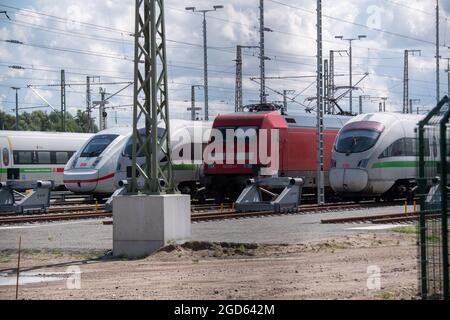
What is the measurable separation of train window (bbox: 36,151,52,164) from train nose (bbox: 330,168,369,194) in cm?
1693

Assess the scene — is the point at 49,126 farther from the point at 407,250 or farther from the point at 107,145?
the point at 407,250

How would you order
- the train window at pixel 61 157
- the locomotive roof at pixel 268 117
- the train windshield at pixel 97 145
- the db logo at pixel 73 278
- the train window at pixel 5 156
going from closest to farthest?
the db logo at pixel 73 278
the locomotive roof at pixel 268 117
the train windshield at pixel 97 145
the train window at pixel 5 156
the train window at pixel 61 157

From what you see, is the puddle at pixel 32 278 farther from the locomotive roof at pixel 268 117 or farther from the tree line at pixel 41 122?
the tree line at pixel 41 122

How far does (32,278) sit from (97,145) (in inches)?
993

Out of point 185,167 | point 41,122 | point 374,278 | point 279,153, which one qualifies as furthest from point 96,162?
point 41,122

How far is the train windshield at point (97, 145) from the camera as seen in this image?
3862 centimetres

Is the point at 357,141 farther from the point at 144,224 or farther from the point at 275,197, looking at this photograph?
the point at 144,224

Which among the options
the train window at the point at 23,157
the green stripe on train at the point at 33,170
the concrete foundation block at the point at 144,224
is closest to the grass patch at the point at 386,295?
the concrete foundation block at the point at 144,224

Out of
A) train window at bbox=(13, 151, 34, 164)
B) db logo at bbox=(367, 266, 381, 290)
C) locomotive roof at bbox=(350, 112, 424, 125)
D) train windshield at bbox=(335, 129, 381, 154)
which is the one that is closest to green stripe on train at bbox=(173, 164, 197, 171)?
train windshield at bbox=(335, 129, 381, 154)

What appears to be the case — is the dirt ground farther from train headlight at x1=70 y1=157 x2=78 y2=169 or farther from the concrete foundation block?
train headlight at x1=70 y1=157 x2=78 y2=169

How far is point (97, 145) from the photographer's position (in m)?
38.8

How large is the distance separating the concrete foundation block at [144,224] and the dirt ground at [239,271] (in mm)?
335

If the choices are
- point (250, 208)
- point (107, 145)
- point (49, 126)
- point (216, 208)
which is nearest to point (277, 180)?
point (250, 208)

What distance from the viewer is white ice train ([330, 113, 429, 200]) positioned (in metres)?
33.6
